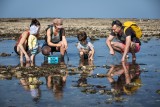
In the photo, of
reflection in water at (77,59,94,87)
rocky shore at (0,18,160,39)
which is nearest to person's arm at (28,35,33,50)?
reflection in water at (77,59,94,87)

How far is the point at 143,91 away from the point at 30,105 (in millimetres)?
3012

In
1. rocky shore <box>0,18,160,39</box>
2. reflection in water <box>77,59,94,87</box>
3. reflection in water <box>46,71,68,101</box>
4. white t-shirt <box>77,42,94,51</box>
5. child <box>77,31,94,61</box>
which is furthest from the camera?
rocky shore <box>0,18,160,39</box>

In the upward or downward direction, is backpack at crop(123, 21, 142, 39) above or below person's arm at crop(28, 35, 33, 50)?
above

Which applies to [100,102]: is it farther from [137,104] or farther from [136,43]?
[136,43]

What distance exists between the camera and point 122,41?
1623 centimetres

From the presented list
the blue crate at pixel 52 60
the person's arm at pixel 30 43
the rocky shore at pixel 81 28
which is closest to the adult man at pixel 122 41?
the blue crate at pixel 52 60

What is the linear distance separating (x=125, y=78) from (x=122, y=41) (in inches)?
173

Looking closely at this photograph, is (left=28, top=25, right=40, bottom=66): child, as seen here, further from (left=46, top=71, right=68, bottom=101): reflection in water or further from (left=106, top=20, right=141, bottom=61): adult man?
(left=46, top=71, right=68, bottom=101): reflection in water

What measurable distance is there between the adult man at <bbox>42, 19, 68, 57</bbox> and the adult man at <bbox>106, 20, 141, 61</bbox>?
1987mm

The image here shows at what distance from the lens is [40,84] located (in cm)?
1126

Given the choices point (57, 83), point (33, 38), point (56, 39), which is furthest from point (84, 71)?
point (56, 39)

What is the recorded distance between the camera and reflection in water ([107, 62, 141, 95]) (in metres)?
10.3

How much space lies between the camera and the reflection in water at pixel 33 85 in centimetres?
Answer: 980

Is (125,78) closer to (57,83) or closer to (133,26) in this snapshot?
(57,83)
